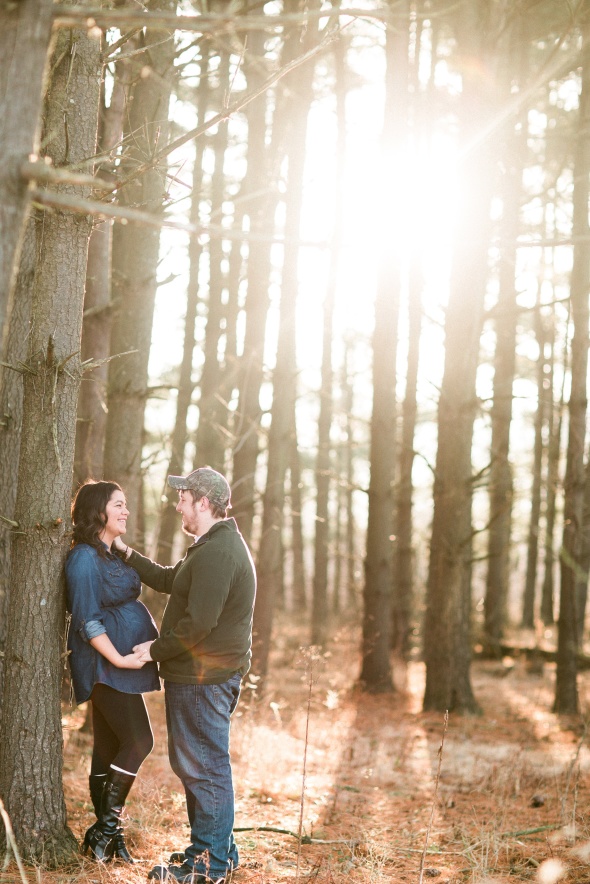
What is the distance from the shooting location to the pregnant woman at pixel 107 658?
4.45 meters

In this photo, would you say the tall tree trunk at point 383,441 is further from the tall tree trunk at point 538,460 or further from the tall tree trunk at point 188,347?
the tall tree trunk at point 538,460

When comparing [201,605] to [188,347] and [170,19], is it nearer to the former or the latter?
[170,19]

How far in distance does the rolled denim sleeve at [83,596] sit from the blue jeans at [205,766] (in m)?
0.55

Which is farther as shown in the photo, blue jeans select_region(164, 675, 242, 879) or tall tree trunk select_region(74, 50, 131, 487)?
tall tree trunk select_region(74, 50, 131, 487)

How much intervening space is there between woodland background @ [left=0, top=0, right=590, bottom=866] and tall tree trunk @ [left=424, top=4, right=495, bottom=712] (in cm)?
3

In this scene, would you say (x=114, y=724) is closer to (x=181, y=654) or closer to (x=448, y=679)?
(x=181, y=654)

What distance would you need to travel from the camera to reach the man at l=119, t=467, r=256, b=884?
436 cm

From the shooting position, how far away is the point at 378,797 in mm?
6668

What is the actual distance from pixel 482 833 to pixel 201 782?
1995 mm

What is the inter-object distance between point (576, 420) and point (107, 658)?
7.41 metres

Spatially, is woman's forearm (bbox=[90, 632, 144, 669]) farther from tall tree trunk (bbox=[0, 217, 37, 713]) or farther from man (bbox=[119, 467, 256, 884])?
tall tree trunk (bbox=[0, 217, 37, 713])

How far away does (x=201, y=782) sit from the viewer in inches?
175

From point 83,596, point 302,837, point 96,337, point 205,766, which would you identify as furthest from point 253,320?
point 205,766

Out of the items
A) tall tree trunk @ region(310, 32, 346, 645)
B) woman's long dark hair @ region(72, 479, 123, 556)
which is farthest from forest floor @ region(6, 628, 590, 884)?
tall tree trunk @ region(310, 32, 346, 645)
